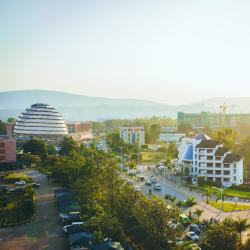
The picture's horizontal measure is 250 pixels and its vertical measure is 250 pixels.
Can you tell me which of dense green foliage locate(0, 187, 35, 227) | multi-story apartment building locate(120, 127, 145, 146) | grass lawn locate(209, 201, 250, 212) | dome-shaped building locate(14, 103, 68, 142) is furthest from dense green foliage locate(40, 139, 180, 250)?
dome-shaped building locate(14, 103, 68, 142)

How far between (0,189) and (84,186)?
11268 millimetres

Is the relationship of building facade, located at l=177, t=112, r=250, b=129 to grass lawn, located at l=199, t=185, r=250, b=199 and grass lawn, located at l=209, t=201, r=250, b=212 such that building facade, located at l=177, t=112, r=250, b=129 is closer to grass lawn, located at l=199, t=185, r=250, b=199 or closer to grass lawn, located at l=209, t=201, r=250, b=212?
grass lawn, located at l=199, t=185, r=250, b=199

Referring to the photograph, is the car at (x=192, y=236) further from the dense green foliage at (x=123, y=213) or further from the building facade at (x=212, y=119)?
the building facade at (x=212, y=119)

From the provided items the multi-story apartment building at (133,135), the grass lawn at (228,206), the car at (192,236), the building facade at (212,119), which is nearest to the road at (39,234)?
the car at (192,236)

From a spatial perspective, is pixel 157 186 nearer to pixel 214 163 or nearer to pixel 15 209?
pixel 214 163

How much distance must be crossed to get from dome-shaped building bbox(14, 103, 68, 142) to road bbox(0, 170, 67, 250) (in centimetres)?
5033

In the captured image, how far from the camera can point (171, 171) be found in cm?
4459

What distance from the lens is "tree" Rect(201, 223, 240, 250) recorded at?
15.0 m

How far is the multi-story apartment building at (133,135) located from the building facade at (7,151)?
29.5 m

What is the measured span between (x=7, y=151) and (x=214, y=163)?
81.5ft

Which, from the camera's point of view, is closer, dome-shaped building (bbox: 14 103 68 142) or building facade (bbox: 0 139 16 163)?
building facade (bbox: 0 139 16 163)

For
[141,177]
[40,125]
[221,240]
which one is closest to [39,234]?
[221,240]

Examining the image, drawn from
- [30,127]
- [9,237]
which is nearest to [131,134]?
[30,127]

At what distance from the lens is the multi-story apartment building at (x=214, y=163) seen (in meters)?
38.4
